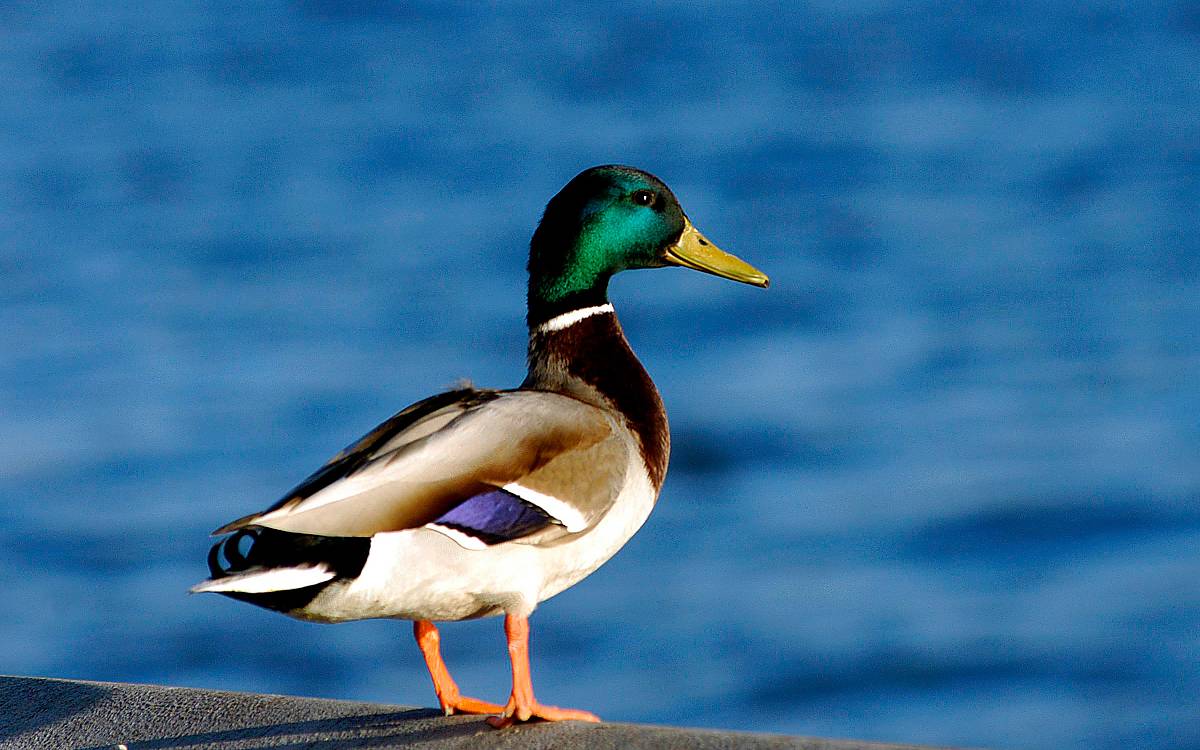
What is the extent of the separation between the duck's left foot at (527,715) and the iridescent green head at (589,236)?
87 centimetres

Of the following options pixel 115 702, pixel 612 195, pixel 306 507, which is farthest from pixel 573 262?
pixel 115 702

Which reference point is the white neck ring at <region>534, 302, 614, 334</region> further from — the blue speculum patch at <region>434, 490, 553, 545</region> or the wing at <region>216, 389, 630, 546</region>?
the blue speculum patch at <region>434, 490, 553, 545</region>

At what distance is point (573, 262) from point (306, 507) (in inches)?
40.3

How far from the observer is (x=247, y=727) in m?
3.47

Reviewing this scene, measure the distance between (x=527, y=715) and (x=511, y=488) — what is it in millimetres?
426

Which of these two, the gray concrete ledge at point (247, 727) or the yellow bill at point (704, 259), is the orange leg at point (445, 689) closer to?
the gray concrete ledge at point (247, 727)

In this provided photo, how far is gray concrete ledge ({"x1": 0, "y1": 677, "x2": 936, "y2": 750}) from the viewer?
10.9 ft

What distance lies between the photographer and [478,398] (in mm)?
3613

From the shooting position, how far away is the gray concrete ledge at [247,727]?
3324 millimetres

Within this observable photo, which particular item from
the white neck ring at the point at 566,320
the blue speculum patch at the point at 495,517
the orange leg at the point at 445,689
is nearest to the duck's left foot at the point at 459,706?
the orange leg at the point at 445,689

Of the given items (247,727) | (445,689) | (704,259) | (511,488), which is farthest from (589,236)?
(247,727)

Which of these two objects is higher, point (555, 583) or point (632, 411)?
point (632, 411)

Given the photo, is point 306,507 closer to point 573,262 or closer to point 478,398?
point 478,398

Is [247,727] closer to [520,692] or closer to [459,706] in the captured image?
[459,706]
